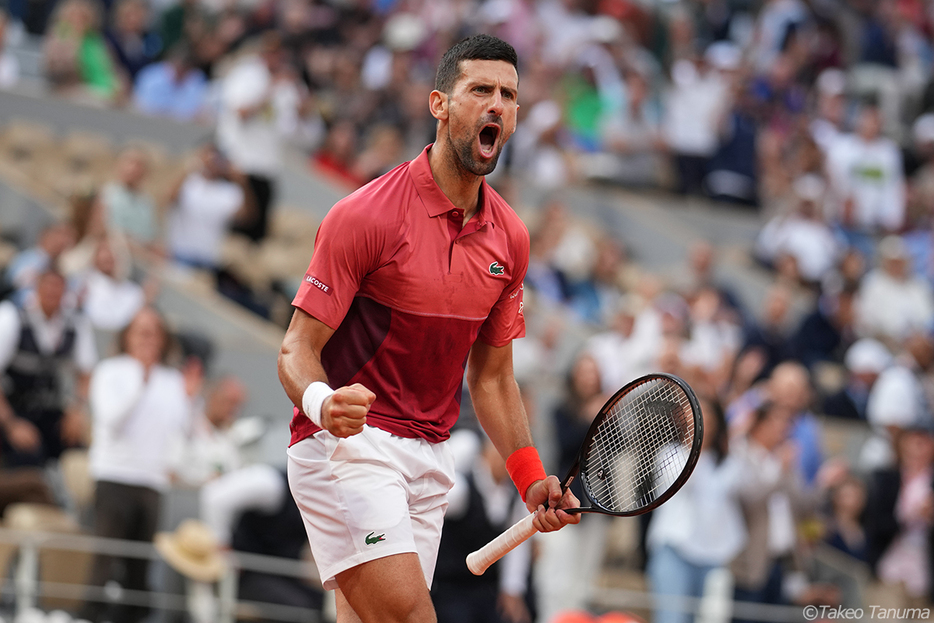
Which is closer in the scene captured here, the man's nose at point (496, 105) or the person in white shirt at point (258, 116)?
the man's nose at point (496, 105)

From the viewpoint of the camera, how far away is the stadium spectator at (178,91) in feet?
45.1

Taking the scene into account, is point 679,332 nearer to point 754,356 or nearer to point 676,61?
point 754,356

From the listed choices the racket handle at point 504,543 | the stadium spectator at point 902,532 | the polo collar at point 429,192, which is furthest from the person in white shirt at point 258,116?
the racket handle at point 504,543

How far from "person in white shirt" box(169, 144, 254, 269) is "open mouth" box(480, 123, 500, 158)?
25.3 ft

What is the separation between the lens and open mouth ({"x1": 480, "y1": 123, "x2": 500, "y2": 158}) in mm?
4066

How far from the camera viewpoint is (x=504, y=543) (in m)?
4.10

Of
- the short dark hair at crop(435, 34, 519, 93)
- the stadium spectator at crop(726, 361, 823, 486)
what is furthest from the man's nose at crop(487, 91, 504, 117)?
the stadium spectator at crop(726, 361, 823, 486)

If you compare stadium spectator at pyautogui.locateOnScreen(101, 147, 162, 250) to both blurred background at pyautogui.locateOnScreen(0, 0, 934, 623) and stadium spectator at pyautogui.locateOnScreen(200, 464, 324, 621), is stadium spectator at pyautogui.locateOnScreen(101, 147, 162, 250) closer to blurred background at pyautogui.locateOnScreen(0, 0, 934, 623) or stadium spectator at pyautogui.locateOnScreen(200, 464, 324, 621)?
blurred background at pyautogui.locateOnScreen(0, 0, 934, 623)

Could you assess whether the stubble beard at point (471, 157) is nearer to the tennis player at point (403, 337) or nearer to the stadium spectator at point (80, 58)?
the tennis player at point (403, 337)

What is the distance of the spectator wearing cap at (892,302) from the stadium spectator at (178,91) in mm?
7008

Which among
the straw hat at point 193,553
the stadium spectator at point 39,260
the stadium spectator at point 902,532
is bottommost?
the stadium spectator at point 902,532

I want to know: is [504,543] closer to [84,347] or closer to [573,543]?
[573,543]

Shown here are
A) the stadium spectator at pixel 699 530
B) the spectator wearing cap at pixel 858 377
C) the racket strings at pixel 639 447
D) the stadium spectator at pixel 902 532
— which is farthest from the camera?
the spectator wearing cap at pixel 858 377

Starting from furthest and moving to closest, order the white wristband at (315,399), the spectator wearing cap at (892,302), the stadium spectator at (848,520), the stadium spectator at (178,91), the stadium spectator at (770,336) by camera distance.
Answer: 1. the stadium spectator at (178,91)
2. the spectator wearing cap at (892,302)
3. the stadium spectator at (770,336)
4. the stadium spectator at (848,520)
5. the white wristband at (315,399)
